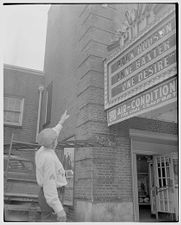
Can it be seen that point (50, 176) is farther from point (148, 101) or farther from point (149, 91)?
point (149, 91)

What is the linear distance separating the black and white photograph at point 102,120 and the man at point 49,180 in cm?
2

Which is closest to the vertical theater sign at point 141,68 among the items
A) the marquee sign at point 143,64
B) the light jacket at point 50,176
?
the marquee sign at point 143,64

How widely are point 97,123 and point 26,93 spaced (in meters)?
4.23

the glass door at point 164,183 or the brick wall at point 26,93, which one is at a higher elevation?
the brick wall at point 26,93

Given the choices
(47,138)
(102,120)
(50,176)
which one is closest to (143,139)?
(102,120)

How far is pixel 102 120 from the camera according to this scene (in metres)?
5.94

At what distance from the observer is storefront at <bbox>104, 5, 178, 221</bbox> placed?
4406 mm

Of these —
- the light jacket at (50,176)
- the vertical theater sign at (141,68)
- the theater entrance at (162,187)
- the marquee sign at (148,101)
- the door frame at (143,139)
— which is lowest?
the theater entrance at (162,187)

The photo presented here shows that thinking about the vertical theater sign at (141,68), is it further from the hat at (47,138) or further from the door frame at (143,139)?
the hat at (47,138)

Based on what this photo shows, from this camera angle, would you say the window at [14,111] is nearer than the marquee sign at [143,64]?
No

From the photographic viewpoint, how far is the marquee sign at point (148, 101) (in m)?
4.27

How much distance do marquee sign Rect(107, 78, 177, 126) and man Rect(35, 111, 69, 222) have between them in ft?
5.50

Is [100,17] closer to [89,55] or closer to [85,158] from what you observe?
[89,55]

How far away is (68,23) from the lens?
256 inches
